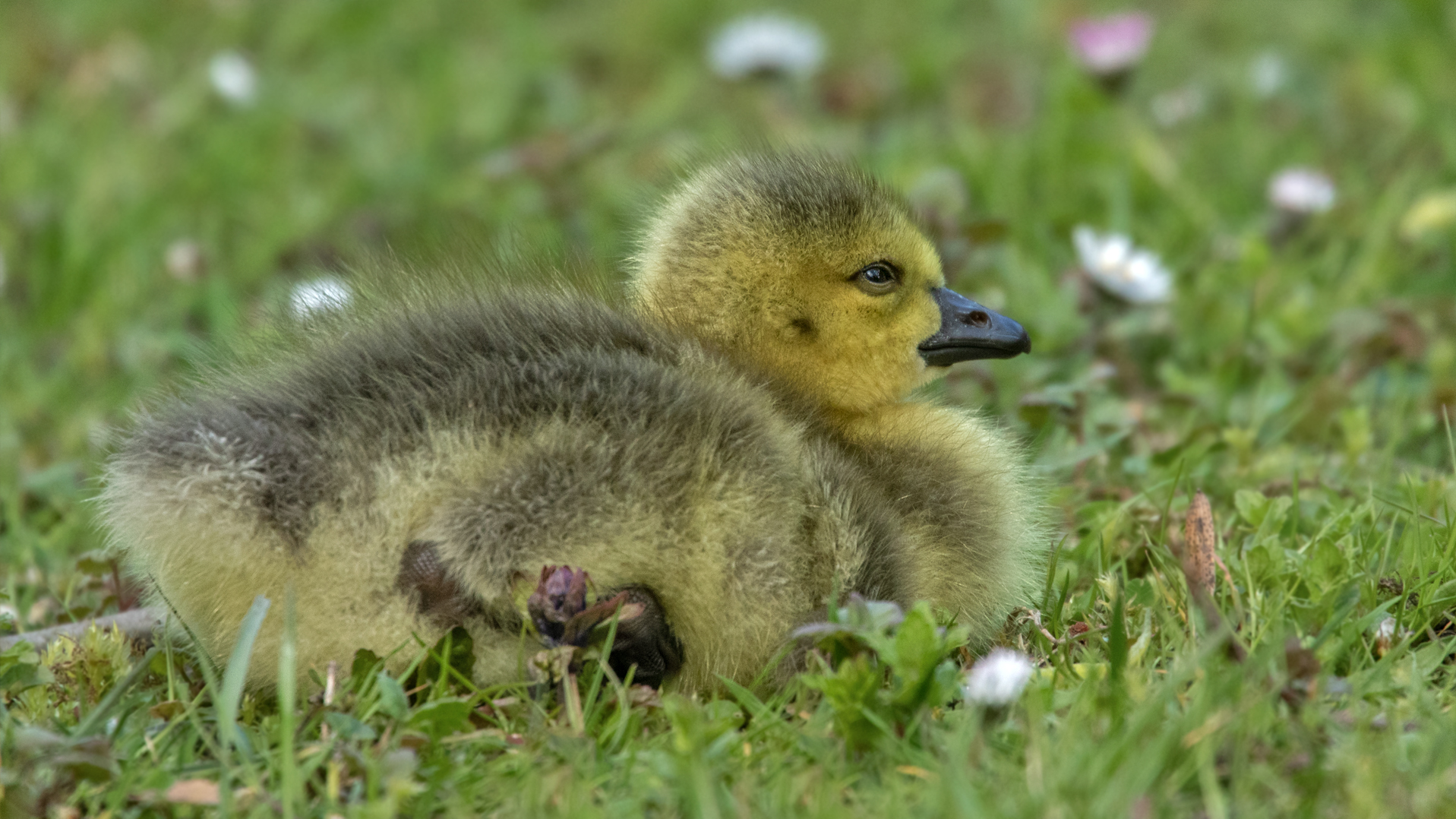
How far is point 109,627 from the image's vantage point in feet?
8.46

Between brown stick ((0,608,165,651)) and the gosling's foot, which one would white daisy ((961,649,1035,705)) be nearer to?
the gosling's foot

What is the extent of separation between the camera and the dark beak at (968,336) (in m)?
2.64

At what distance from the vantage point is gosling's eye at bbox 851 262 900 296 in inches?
100

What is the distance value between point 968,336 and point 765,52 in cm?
291

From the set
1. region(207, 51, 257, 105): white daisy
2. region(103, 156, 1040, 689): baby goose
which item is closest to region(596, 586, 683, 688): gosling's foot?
region(103, 156, 1040, 689): baby goose

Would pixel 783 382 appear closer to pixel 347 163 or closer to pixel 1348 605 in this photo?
pixel 1348 605

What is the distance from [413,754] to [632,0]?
492cm

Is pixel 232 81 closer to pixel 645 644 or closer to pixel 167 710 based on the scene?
pixel 167 710

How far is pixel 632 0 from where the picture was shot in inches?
254

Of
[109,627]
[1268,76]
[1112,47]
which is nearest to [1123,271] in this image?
[1112,47]

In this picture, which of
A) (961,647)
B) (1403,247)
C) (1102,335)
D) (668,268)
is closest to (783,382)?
(668,268)

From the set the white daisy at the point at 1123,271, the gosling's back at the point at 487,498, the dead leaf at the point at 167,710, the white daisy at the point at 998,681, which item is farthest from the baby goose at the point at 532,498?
the white daisy at the point at 1123,271

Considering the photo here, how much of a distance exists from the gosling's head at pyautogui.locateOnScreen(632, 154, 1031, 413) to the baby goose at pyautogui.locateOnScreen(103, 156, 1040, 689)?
1.5 inches

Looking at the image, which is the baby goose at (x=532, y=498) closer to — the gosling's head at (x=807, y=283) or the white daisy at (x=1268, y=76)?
the gosling's head at (x=807, y=283)
